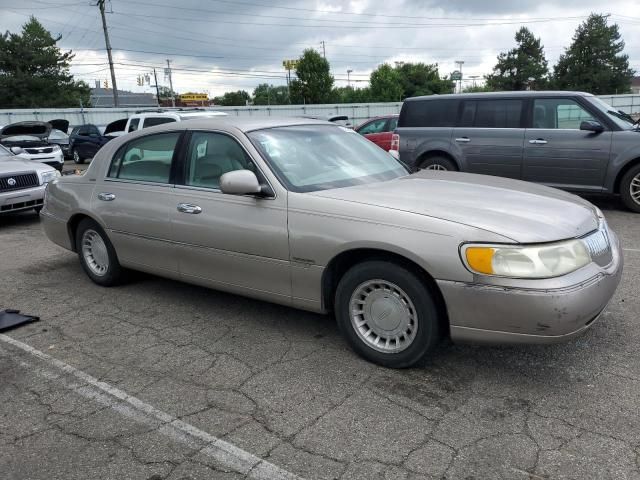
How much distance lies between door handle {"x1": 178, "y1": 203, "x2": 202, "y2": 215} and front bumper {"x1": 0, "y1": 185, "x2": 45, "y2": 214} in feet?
18.5

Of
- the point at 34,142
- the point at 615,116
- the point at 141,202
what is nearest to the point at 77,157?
the point at 34,142

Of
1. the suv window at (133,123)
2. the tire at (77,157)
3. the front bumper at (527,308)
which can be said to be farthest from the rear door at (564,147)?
the tire at (77,157)

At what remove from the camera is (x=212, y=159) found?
4.27 metres

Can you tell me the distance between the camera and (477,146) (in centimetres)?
887

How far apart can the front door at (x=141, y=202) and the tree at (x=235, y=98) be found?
371ft

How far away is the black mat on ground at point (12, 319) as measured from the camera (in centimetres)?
436

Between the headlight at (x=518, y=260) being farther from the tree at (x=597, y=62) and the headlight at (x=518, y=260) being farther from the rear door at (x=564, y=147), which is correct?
the tree at (x=597, y=62)

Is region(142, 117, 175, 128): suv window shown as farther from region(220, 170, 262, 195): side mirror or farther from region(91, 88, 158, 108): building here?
region(91, 88, 158, 108): building

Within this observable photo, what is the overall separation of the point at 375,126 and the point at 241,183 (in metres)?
11.4

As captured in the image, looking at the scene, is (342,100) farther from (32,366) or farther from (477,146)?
(32,366)

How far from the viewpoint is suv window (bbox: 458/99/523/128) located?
340 inches

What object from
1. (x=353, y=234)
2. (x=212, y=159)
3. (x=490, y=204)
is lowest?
(x=353, y=234)

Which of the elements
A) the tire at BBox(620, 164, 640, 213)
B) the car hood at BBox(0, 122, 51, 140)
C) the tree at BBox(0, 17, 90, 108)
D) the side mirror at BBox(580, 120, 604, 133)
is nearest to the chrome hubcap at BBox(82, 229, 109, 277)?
the side mirror at BBox(580, 120, 604, 133)

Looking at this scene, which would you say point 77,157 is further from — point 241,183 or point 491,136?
point 241,183
